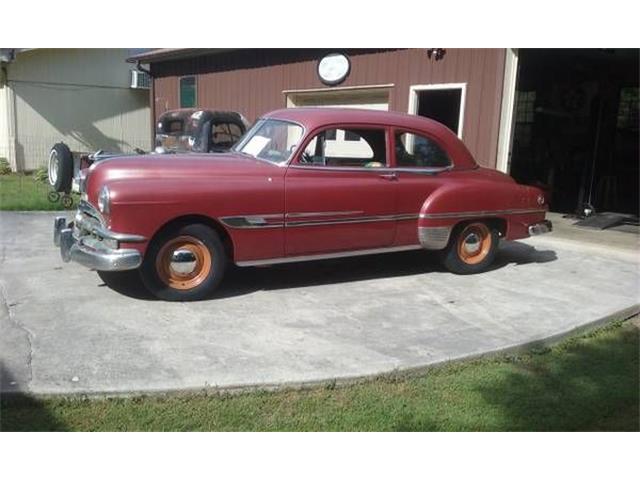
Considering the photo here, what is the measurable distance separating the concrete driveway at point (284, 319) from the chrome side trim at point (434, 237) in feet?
1.22

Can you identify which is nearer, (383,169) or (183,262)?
(183,262)

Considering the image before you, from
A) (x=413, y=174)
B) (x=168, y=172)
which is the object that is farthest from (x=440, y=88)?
(x=168, y=172)

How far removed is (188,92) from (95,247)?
11943mm

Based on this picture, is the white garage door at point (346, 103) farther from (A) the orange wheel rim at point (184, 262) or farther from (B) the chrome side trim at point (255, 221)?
(A) the orange wheel rim at point (184, 262)

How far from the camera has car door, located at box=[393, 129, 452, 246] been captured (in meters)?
6.25

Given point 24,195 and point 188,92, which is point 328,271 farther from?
point 188,92

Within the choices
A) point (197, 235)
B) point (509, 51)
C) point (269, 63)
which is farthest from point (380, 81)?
point (197, 235)

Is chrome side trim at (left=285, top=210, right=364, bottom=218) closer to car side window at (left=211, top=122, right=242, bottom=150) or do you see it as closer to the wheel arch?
the wheel arch

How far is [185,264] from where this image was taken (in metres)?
5.35

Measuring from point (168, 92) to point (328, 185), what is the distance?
12.7 meters

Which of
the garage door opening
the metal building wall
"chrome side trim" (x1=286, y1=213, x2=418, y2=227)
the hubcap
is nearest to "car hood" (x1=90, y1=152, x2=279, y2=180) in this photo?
"chrome side trim" (x1=286, y1=213, x2=418, y2=227)

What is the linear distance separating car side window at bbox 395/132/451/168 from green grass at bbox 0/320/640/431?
108 inches

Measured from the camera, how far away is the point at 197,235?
534 cm

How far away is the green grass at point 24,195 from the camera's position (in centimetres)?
1035
